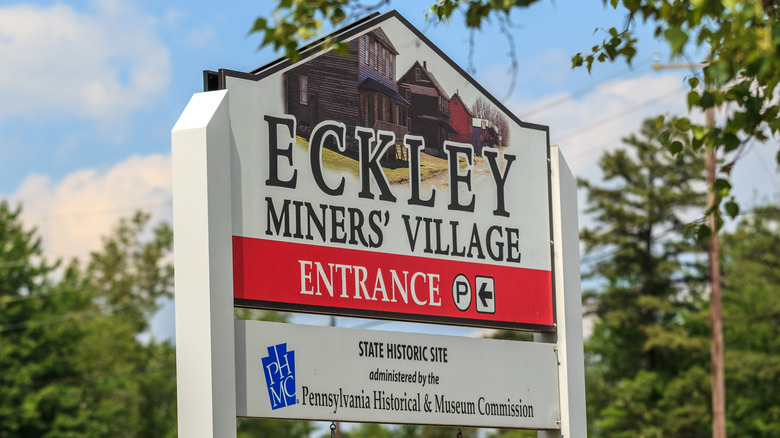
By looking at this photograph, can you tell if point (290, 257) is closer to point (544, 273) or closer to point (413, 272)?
point (413, 272)

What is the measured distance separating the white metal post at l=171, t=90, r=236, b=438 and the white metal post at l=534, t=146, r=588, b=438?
2.75m

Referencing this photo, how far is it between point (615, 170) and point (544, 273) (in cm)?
3195

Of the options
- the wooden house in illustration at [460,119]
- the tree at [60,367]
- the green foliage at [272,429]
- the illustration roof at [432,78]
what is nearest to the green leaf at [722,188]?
the wooden house in illustration at [460,119]

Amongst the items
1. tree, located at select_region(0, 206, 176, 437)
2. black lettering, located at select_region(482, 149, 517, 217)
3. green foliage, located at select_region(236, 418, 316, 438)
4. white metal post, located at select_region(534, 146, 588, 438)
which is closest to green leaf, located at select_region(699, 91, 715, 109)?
black lettering, located at select_region(482, 149, 517, 217)

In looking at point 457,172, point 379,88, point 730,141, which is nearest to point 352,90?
point 379,88

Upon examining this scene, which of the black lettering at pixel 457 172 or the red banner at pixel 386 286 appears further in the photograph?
the black lettering at pixel 457 172

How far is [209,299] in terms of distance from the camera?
6.32 metres

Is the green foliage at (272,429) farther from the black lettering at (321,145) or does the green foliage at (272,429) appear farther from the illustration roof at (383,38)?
the black lettering at (321,145)

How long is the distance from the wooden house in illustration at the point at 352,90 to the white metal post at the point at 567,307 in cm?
152

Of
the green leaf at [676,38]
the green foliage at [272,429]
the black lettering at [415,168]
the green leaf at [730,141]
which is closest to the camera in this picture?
the green leaf at [676,38]

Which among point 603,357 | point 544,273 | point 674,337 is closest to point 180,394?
point 544,273

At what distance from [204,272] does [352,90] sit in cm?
172

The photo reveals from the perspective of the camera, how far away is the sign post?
21.3 ft

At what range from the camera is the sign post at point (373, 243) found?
256 inches
